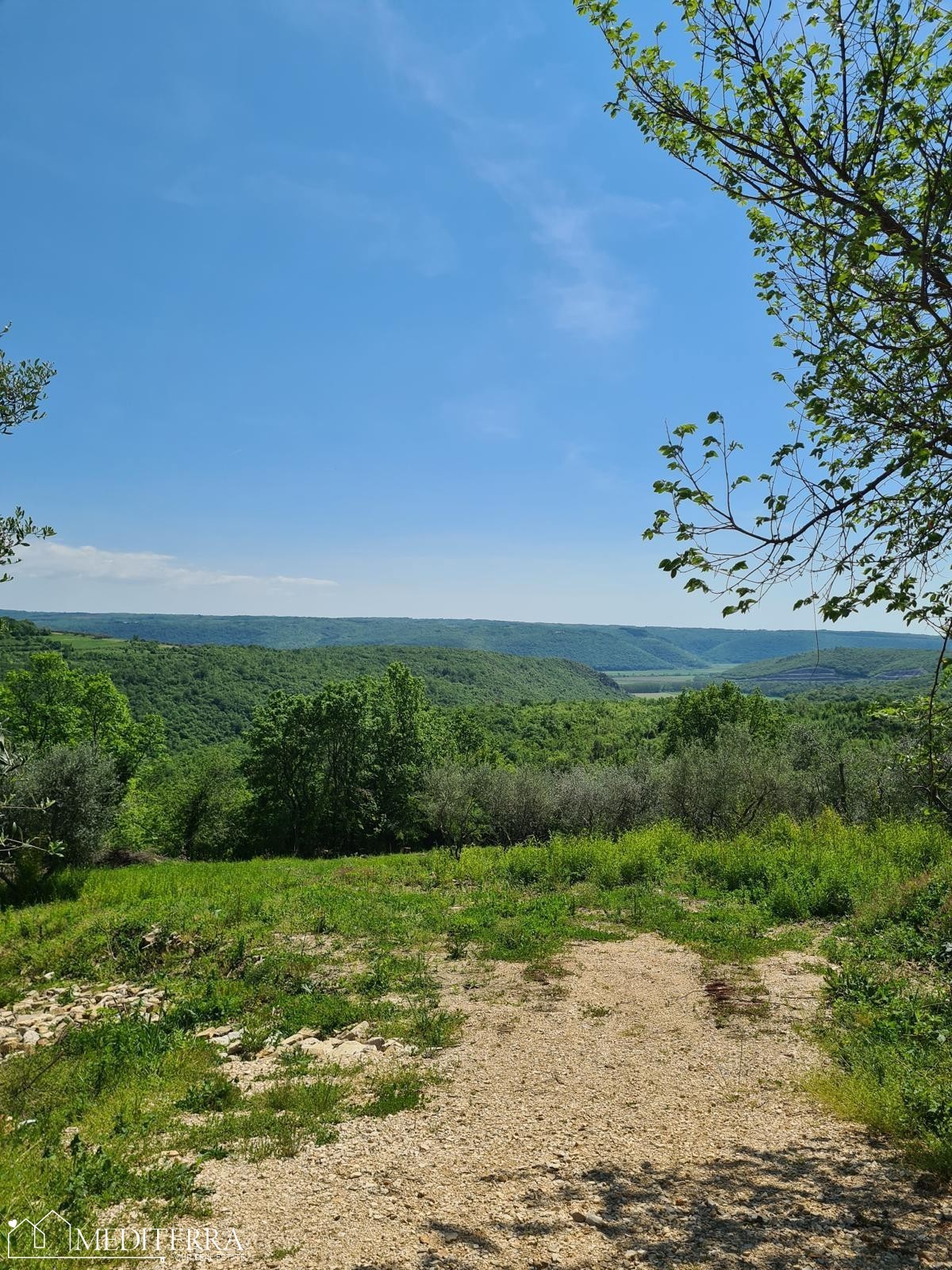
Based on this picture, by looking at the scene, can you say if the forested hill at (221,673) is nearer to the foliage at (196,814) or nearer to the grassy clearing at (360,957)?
the foliage at (196,814)

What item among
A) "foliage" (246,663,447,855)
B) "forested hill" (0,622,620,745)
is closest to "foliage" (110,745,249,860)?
"foliage" (246,663,447,855)

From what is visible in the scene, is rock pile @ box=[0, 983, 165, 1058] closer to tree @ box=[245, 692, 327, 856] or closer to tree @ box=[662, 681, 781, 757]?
tree @ box=[245, 692, 327, 856]

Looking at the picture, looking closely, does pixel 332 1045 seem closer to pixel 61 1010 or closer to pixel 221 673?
pixel 61 1010

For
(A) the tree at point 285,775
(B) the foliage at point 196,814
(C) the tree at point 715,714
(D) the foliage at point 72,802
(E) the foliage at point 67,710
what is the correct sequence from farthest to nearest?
1. (C) the tree at point 715,714
2. (A) the tree at point 285,775
3. (B) the foliage at point 196,814
4. (E) the foliage at point 67,710
5. (D) the foliage at point 72,802

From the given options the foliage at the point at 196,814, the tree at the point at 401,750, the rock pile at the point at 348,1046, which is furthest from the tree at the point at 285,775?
the rock pile at the point at 348,1046

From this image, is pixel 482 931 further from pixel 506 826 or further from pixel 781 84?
pixel 506 826

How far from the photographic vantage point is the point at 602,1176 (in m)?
5.32

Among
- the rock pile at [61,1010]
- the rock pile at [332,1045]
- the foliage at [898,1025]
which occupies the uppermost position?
the foliage at [898,1025]

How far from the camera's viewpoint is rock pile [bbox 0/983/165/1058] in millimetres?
9297

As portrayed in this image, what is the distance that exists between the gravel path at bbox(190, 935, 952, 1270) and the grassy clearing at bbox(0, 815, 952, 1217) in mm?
490

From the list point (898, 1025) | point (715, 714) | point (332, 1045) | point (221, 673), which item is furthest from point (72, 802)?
point (221, 673)

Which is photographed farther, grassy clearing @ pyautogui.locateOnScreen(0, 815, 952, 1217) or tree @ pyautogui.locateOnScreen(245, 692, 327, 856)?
tree @ pyautogui.locateOnScreen(245, 692, 327, 856)

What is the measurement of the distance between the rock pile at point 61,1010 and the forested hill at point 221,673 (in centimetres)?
3684

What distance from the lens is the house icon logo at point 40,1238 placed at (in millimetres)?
4215
